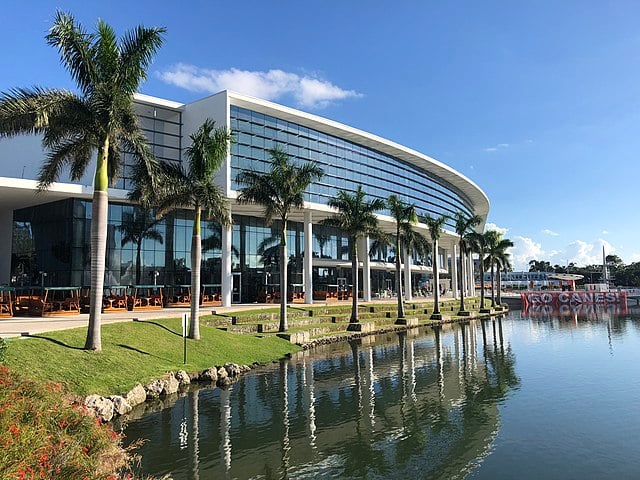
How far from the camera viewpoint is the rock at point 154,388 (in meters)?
16.5

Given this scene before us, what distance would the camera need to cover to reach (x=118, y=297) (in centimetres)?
3359

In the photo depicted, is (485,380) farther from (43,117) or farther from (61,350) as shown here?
(43,117)

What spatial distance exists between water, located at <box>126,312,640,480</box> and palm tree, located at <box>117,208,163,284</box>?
Result: 57.1ft

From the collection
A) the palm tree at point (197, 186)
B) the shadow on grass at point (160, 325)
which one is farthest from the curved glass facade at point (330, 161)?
the shadow on grass at point (160, 325)

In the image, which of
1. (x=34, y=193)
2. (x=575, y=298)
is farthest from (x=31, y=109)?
(x=575, y=298)

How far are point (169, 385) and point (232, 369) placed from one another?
12.2 ft

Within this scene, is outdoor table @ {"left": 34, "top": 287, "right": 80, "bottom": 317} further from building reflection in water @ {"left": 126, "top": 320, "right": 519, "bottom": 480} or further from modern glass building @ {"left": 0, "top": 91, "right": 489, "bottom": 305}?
building reflection in water @ {"left": 126, "top": 320, "right": 519, "bottom": 480}

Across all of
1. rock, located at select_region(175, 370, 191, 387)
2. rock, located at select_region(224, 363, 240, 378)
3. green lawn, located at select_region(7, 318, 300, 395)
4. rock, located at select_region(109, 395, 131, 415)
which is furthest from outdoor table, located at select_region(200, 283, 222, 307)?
rock, located at select_region(109, 395, 131, 415)

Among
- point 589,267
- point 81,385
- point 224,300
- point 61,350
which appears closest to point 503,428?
point 81,385

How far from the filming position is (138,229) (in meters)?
36.2

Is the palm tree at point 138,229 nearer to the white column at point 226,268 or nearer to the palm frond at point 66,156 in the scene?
the white column at point 226,268

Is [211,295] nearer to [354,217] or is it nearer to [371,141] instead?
[354,217]

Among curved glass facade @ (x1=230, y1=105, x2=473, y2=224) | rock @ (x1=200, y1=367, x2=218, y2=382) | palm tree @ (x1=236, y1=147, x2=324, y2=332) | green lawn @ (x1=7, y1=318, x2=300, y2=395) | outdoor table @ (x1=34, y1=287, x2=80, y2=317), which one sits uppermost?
curved glass facade @ (x1=230, y1=105, x2=473, y2=224)

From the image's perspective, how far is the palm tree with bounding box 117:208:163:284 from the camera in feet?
117
